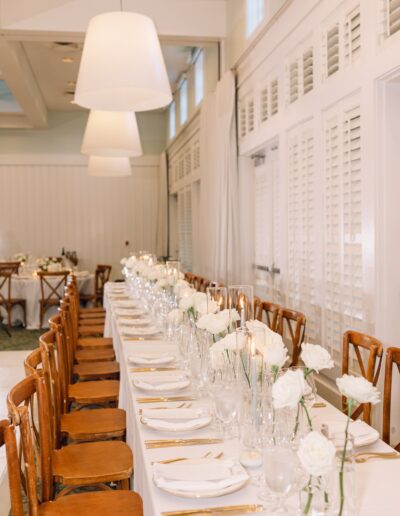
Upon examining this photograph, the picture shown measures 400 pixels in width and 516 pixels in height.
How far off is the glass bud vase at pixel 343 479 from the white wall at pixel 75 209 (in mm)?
11688

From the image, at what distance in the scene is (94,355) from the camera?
5070mm

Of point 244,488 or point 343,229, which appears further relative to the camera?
point 343,229

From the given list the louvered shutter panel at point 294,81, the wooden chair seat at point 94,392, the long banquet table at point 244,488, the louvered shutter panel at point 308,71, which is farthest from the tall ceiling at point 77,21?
the long banquet table at point 244,488

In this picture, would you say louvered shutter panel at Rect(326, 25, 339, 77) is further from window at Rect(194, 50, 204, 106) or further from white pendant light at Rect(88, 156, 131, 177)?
window at Rect(194, 50, 204, 106)

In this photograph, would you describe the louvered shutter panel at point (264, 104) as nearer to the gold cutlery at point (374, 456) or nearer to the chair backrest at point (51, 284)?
the gold cutlery at point (374, 456)

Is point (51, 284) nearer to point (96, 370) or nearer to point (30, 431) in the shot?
point (96, 370)

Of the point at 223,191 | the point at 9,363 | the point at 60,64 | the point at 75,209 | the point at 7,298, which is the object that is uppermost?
the point at 60,64

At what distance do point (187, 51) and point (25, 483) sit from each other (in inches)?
318

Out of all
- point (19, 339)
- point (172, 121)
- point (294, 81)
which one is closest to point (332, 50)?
point (294, 81)

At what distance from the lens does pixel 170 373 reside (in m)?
2.93

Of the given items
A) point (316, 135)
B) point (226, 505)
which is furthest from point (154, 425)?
point (316, 135)

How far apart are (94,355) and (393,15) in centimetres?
345

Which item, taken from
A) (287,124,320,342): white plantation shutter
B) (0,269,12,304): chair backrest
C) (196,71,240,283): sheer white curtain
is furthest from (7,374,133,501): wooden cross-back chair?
(0,269,12,304): chair backrest

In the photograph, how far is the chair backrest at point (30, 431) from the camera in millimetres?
1849
